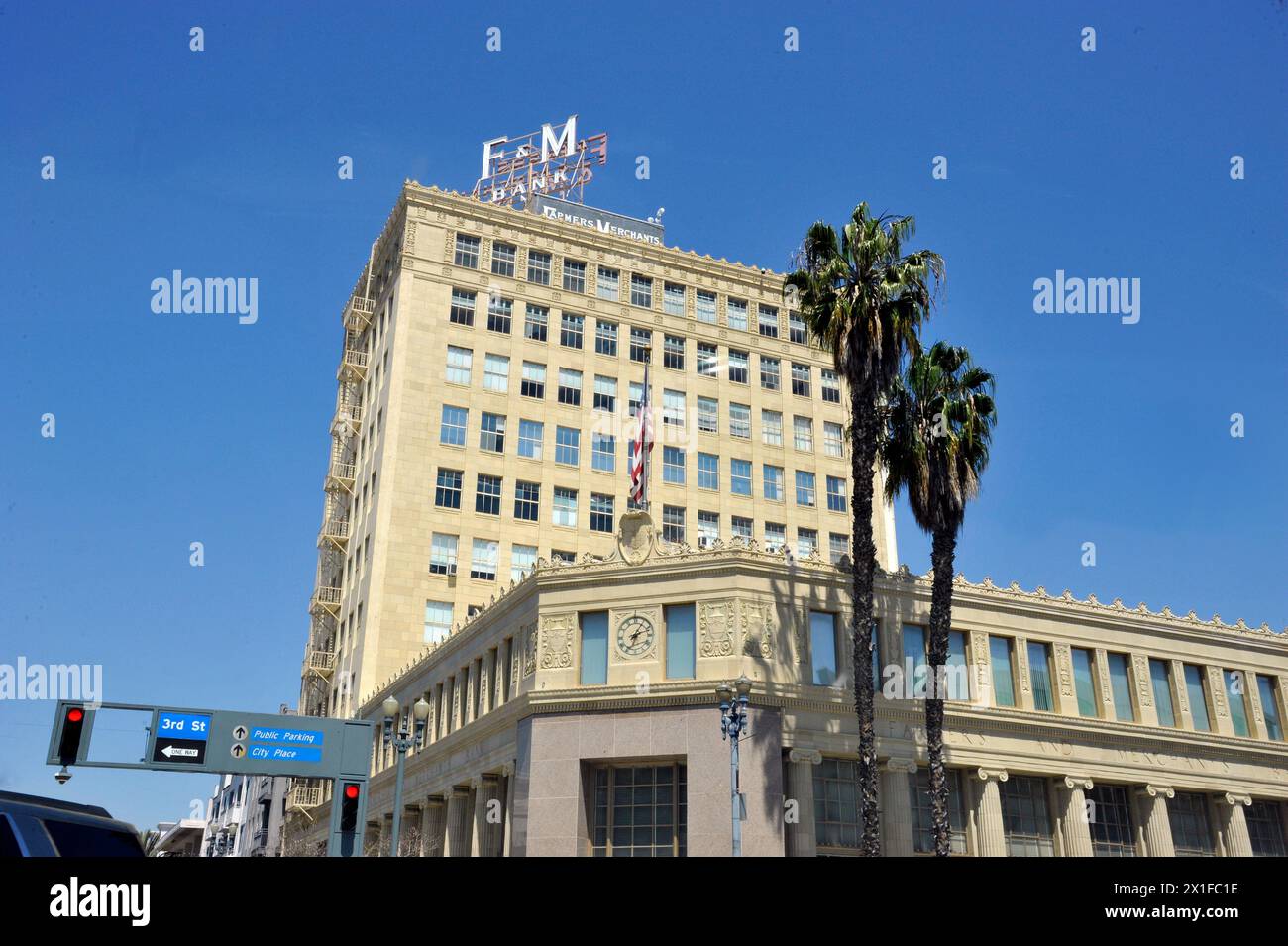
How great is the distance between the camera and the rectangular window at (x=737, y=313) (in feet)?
252

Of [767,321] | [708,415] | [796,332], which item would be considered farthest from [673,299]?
[796,332]

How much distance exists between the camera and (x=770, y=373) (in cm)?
7662

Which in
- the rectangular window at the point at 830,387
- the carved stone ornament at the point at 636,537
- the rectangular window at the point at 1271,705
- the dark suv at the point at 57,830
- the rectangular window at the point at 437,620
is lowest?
the dark suv at the point at 57,830

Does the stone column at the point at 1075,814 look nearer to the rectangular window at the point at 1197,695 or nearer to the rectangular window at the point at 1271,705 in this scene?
the rectangular window at the point at 1197,695

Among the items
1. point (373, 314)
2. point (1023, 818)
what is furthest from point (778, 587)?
point (373, 314)

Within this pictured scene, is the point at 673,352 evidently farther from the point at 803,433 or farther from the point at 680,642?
the point at 680,642

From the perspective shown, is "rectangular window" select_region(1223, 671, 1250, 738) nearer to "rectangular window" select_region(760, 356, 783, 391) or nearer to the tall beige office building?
the tall beige office building

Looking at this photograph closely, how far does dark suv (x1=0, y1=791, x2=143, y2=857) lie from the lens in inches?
297

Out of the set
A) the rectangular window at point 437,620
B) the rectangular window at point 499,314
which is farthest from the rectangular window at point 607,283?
the rectangular window at point 437,620

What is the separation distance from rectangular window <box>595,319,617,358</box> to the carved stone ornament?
3520 cm

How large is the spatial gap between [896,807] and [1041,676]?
868 cm

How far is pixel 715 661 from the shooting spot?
35.0m

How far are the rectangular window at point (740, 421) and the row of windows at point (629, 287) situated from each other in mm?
6057
